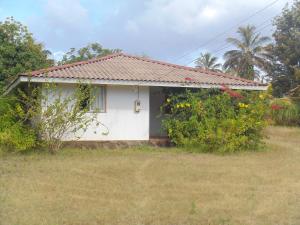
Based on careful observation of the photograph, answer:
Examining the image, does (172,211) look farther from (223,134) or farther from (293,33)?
(293,33)

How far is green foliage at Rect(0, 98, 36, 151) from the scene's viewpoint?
43.0 feet

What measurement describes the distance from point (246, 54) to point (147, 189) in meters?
36.1

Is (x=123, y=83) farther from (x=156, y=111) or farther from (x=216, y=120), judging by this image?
(x=156, y=111)

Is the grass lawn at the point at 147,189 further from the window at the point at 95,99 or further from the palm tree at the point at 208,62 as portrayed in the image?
the palm tree at the point at 208,62

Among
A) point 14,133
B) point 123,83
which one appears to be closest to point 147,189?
point 14,133

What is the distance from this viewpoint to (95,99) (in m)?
15.0

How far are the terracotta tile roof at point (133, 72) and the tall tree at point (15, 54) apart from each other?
9553 millimetres

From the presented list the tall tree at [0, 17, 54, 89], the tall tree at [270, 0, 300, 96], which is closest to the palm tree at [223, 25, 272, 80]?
the tall tree at [270, 0, 300, 96]

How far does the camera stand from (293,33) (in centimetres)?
3294

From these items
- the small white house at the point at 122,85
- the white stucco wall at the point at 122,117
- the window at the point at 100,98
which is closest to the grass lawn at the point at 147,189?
the white stucco wall at the point at 122,117

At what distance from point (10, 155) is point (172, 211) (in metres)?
7.54

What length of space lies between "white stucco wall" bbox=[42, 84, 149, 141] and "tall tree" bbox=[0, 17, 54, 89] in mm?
11532

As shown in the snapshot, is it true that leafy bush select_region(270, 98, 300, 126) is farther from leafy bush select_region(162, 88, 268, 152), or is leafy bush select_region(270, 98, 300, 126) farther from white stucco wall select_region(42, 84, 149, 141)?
white stucco wall select_region(42, 84, 149, 141)

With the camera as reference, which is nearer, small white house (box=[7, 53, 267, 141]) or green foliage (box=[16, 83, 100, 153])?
green foliage (box=[16, 83, 100, 153])
